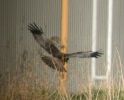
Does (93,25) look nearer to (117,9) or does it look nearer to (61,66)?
(117,9)

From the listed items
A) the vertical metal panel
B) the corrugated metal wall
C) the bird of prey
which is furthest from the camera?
the vertical metal panel

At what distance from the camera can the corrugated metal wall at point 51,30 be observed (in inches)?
207

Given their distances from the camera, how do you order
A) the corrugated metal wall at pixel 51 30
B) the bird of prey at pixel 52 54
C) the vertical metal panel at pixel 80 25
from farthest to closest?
1. the vertical metal panel at pixel 80 25
2. the corrugated metal wall at pixel 51 30
3. the bird of prey at pixel 52 54

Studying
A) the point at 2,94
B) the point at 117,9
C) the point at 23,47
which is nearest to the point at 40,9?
the point at 23,47

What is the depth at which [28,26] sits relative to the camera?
5.64m

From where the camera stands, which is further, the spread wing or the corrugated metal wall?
the corrugated metal wall

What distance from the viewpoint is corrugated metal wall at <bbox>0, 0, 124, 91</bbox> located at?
525 cm

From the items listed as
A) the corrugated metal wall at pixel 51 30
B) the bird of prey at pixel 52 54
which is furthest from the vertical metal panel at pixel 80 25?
the bird of prey at pixel 52 54

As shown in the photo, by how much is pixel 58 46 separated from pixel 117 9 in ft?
5.34

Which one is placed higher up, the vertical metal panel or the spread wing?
the vertical metal panel

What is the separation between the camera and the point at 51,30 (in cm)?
610

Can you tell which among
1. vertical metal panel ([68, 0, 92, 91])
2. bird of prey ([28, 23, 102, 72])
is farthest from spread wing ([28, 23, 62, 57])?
vertical metal panel ([68, 0, 92, 91])

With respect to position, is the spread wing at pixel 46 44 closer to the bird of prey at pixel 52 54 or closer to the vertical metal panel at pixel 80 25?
the bird of prey at pixel 52 54

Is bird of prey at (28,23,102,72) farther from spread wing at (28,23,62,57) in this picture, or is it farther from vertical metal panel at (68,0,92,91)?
vertical metal panel at (68,0,92,91)
